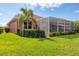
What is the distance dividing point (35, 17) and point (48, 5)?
218mm

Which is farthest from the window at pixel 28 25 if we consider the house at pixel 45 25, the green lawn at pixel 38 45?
the green lawn at pixel 38 45

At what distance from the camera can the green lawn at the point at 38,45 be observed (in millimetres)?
3508

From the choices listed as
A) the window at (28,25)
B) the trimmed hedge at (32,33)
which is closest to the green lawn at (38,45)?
the trimmed hedge at (32,33)

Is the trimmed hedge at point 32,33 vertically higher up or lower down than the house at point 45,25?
lower down

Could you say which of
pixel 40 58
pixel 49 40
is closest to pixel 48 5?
pixel 49 40

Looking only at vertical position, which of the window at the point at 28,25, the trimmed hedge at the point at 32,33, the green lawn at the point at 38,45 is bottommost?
the green lawn at the point at 38,45

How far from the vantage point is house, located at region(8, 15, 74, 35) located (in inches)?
141

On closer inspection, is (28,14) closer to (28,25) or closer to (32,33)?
(28,25)

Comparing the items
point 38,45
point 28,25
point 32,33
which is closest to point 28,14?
point 28,25

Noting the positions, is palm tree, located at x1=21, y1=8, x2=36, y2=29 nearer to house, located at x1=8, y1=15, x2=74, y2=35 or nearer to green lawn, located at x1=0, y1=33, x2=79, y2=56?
house, located at x1=8, y1=15, x2=74, y2=35

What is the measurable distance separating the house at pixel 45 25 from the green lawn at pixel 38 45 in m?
0.10

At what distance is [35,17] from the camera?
11.7ft

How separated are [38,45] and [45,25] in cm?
26

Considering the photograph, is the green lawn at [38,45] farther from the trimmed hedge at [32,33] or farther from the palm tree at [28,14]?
the palm tree at [28,14]
